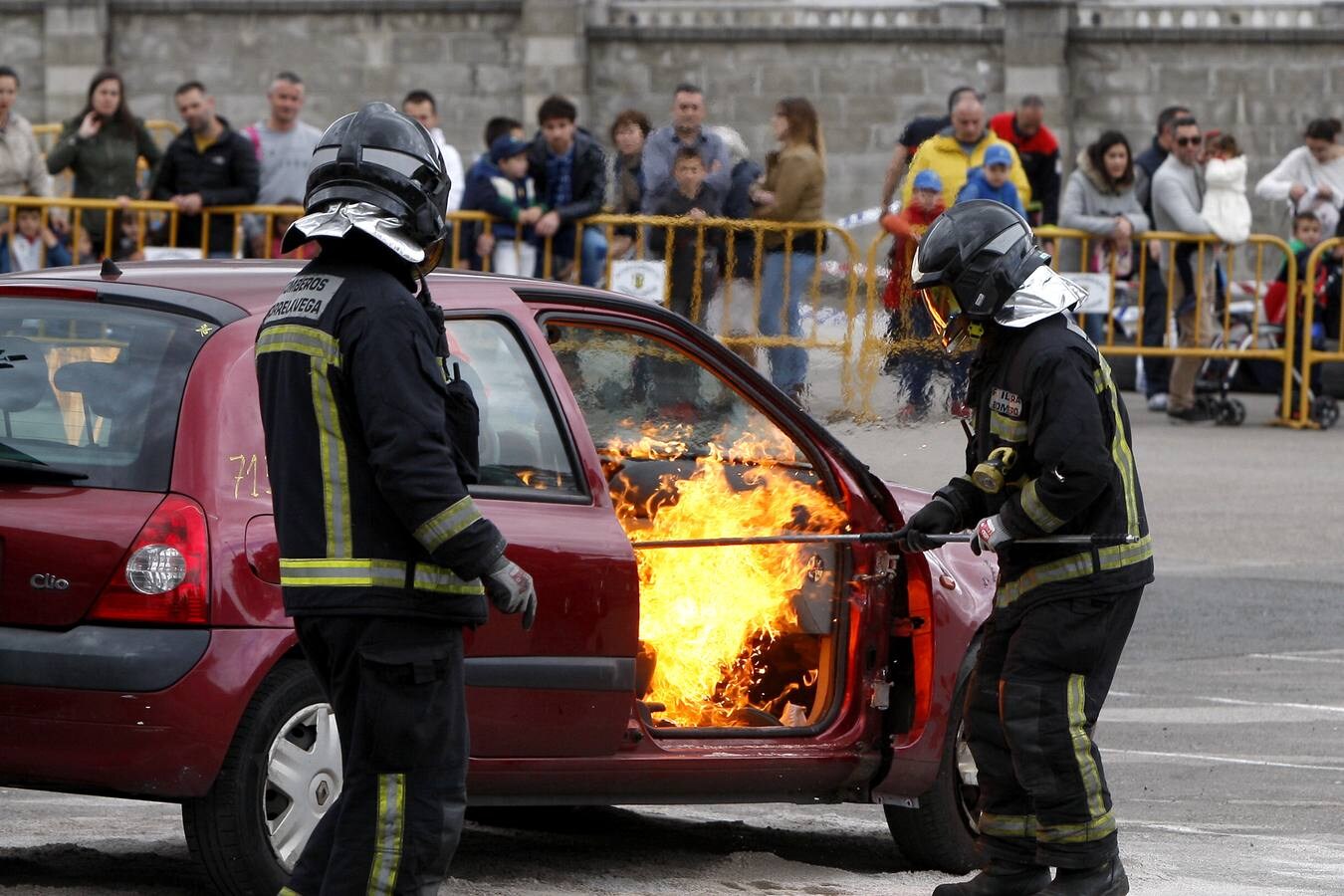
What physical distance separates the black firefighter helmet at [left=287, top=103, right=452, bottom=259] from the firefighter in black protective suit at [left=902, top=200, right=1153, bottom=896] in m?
1.60

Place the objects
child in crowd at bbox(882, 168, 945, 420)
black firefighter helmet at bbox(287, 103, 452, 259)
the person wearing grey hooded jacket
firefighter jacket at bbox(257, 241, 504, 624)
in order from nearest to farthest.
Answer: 1. firefighter jacket at bbox(257, 241, 504, 624)
2. black firefighter helmet at bbox(287, 103, 452, 259)
3. child in crowd at bbox(882, 168, 945, 420)
4. the person wearing grey hooded jacket

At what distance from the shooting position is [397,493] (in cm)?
450

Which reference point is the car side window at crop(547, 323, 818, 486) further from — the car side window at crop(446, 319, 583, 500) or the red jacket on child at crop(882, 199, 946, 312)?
the red jacket on child at crop(882, 199, 946, 312)

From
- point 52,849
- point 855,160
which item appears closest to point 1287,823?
point 52,849

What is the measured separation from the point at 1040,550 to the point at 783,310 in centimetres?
346

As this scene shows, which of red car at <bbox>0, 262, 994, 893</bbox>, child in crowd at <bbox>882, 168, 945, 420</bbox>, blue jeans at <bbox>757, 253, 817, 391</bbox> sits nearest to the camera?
red car at <bbox>0, 262, 994, 893</bbox>

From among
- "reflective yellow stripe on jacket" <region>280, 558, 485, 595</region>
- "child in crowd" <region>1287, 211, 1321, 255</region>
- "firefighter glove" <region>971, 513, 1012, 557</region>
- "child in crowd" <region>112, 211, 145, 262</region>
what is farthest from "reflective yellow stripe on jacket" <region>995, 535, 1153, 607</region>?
"child in crowd" <region>1287, 211, 1321, 255</region>

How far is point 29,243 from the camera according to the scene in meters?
15.2

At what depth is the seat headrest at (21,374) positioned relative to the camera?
18.9ft

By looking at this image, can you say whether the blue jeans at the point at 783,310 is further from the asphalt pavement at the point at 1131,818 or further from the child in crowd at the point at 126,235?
the child in crowd at the point at 126,235

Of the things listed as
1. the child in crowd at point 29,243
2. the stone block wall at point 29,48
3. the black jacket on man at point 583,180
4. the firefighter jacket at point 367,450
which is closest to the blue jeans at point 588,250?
the black jacket on man at point 583,180

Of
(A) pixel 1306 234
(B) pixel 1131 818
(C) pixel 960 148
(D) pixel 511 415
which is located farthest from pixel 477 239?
(D) pixel 511 415

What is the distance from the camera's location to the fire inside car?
6.47 metres

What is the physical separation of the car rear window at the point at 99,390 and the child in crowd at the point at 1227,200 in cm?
1276
